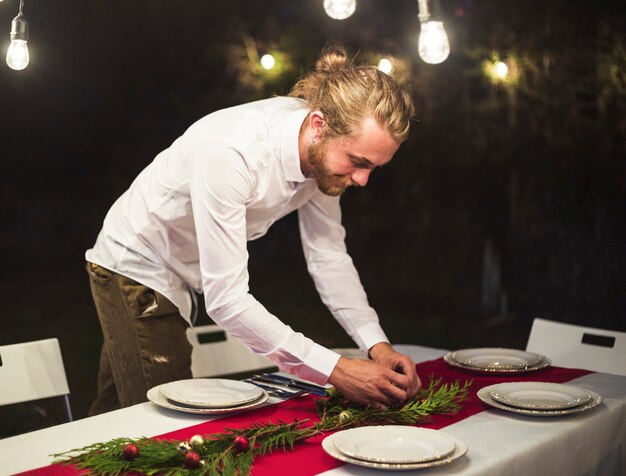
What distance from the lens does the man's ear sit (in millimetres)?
2078

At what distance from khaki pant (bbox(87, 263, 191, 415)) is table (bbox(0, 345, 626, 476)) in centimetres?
43

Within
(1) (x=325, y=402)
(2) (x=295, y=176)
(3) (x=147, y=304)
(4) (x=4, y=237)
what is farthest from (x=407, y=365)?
(4) (x=4, y=237)

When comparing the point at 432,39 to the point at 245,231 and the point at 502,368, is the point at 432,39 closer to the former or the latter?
the point at 245,231

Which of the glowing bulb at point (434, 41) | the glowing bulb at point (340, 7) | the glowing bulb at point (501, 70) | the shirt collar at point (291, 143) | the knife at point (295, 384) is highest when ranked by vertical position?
the glowing bulb at point (501, 70)

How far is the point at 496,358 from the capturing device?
2301mm

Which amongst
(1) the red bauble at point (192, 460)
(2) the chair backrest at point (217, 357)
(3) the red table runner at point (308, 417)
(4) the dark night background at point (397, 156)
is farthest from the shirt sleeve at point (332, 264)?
(4) the dark night background at point (397, 156)

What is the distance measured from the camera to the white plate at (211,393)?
175cm

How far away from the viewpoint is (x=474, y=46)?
4.24 m

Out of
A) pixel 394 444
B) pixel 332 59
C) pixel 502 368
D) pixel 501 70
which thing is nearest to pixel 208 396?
pixel 394 444

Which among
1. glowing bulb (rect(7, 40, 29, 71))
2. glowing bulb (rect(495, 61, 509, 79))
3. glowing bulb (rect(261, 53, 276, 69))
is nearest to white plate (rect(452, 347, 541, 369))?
glowing bulb (rect(7, 40, 29, 71))

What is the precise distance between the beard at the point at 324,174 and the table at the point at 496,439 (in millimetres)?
600

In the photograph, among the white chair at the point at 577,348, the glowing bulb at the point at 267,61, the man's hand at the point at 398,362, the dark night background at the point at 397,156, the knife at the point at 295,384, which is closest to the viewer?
the man's hand at the point at 398,362

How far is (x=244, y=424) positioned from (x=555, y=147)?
281cm

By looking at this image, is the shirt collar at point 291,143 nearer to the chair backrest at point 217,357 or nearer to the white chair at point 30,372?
the chair backrest at point 217,357
